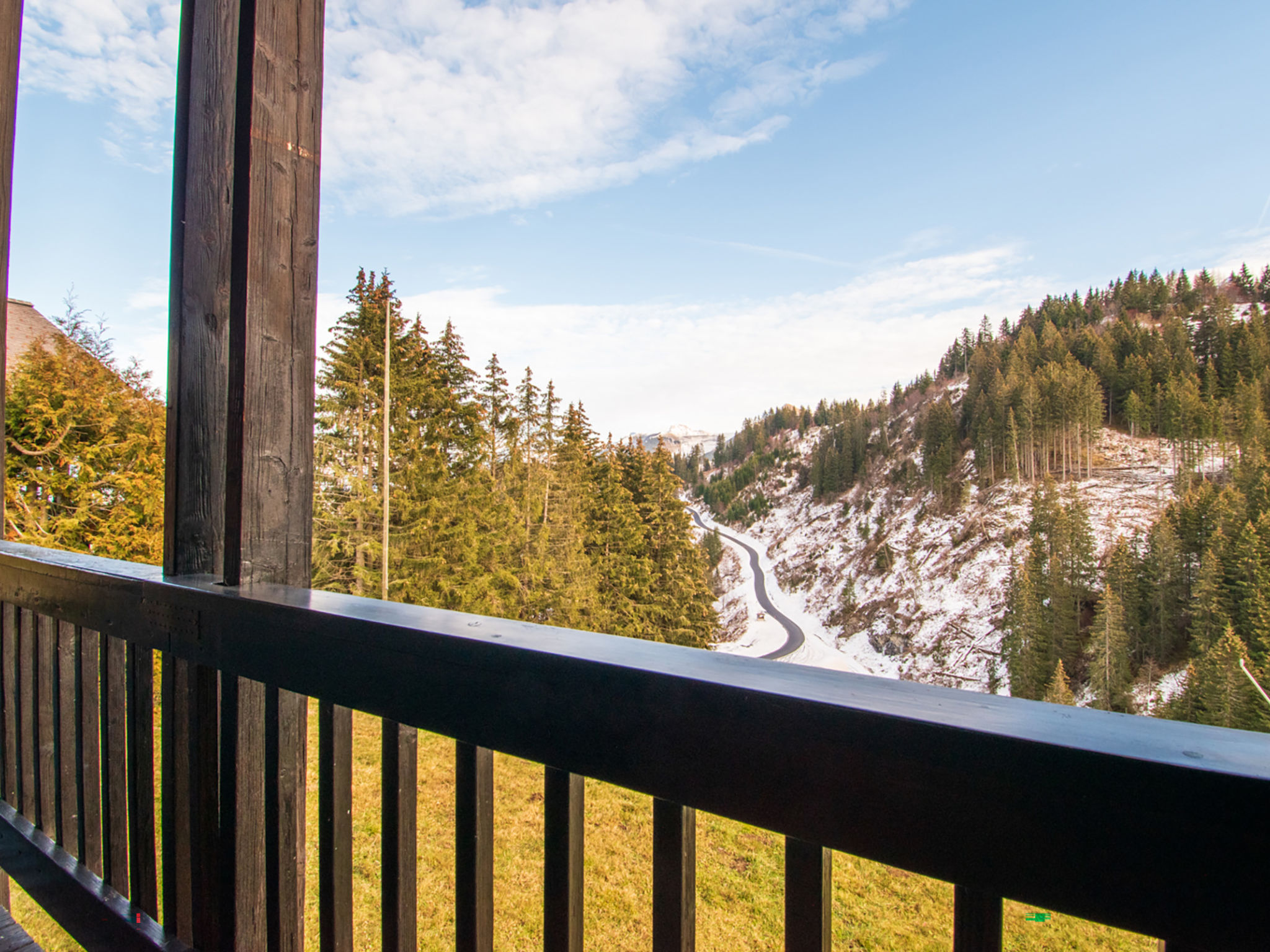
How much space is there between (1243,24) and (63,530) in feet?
32.1

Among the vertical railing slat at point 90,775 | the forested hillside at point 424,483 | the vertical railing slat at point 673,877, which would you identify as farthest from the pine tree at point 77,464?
the vertical railing slat at point 673,877

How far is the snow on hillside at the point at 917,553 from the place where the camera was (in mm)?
7328

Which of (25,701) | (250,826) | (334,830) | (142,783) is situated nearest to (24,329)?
(25,701)

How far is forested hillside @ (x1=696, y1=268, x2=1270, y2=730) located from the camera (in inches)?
157

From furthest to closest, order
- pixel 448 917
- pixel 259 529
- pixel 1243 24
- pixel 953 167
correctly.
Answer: pixel 953 167 < pixel 448 917 < pixel 1243 24 < pixel 259 529

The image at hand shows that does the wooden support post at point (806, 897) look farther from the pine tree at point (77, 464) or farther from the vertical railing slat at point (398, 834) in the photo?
the pine tree at point (77, 464)

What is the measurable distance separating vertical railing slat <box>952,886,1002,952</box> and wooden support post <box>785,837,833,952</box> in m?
0.08

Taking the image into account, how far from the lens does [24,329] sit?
28.4 feet

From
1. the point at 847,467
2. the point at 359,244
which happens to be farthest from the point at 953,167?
the point at 359,244

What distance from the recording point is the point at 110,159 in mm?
5125

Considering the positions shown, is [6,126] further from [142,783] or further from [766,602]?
[766,602]

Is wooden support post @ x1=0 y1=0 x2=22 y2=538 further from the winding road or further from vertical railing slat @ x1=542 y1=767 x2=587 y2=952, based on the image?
the winding road

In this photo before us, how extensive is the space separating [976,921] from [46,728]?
1.93 metres

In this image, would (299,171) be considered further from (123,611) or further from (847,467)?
(847,467)
